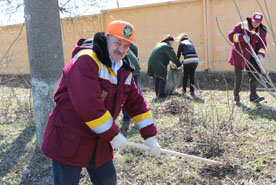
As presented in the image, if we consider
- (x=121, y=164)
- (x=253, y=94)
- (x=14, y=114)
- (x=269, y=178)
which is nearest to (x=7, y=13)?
(x=14, y=114)

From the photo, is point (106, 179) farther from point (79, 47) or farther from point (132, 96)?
point (79, 47)

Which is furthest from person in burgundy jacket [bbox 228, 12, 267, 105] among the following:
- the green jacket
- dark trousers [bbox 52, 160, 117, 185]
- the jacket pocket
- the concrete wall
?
the jacket pocket

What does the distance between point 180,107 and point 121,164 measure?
1.94m

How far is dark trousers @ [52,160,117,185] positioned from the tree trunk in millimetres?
1626

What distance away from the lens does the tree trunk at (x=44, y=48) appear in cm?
339

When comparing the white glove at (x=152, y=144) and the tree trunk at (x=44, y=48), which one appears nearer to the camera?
the white glove at (x=152, y=144)

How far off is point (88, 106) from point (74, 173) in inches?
21.8

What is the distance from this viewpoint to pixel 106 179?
226 cm

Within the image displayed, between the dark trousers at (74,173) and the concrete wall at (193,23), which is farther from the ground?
the concrete wall at (193,23)

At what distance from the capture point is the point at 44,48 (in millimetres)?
3422

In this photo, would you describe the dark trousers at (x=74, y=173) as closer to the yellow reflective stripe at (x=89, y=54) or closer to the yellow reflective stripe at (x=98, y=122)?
the yellow reflective stripe at (x=98, y=122)

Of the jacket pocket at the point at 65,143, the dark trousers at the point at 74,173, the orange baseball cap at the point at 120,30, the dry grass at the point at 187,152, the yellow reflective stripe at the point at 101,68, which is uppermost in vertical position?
the orange baseball cap at the point at 120,30

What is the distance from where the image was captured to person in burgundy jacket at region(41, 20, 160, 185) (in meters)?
1.86

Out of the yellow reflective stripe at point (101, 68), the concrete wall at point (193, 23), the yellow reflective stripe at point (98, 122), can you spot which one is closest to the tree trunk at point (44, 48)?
the yellow reflective stripe at point (101, 68)
